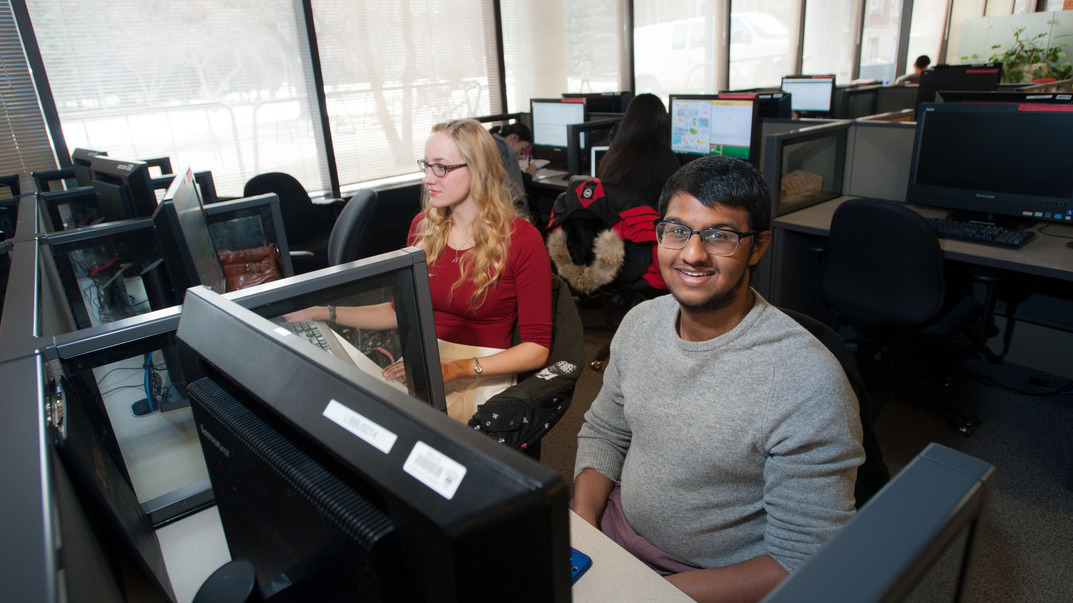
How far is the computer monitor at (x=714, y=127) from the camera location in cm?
349

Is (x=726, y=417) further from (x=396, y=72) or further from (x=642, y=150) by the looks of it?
(x=396, y=72)

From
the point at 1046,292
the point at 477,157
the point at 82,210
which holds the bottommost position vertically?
the point at 1046,292

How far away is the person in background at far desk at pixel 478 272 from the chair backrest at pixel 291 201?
200 centimetres

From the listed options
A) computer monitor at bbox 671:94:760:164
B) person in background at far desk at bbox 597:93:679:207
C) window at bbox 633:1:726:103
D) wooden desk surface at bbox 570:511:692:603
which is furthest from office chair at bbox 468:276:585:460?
window at bbox 633:1:726:103

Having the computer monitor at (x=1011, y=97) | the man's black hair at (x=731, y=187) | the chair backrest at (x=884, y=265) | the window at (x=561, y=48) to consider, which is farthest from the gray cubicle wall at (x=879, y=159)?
the window at (x=561, y=48)

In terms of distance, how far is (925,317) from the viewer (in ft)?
7.17

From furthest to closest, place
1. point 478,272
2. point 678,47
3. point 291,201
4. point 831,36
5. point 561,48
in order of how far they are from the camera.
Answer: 1. point 831,36
2. point 678,47
3. point 561,48
4. point 291,201
5. point 478,272

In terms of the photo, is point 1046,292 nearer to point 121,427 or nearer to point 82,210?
point 121,427

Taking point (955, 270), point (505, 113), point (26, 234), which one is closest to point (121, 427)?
point (26, 234)

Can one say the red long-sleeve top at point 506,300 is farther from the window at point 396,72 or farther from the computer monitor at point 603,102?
the computer monitor at point 603,102

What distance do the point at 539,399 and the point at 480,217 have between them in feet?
1.79

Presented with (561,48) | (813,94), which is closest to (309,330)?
(561,48)

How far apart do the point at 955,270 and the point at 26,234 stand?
3.16 meters

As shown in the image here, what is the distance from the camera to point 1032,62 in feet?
20.7
